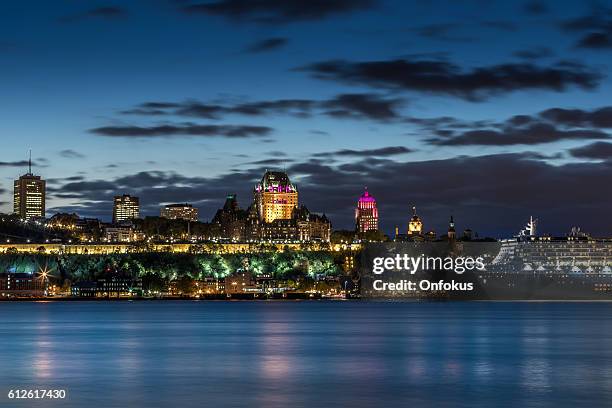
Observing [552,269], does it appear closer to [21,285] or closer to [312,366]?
[21,285]

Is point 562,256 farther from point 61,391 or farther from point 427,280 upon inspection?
point 61,391

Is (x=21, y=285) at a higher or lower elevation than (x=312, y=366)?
higher

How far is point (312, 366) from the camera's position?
4819 cm

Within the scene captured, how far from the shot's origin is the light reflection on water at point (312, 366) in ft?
122

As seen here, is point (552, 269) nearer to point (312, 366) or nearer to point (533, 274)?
point (533, 274)

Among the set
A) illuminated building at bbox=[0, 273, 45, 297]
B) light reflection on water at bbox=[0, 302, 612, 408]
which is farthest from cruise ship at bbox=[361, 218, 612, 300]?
light reflection on water at bbox=[0, 302, 612, 408]

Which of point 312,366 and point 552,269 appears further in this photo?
point 552,269

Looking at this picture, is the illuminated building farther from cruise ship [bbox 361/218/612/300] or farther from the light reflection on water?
the light reflection on water

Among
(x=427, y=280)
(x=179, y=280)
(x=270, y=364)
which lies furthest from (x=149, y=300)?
→ (x=270, y=364)

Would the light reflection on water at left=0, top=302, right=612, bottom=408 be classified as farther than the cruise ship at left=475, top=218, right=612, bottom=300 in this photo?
No

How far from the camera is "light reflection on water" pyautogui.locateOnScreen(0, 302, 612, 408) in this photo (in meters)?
37.1

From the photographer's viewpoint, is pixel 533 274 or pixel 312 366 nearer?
pixel 312 366

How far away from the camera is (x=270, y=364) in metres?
49.3

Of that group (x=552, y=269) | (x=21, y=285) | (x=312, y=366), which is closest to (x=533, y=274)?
(x=552, y=269)
